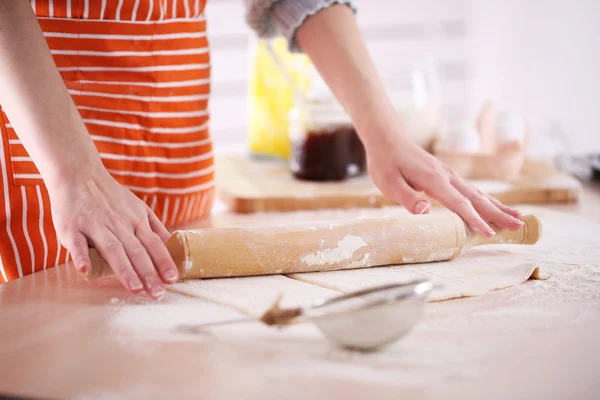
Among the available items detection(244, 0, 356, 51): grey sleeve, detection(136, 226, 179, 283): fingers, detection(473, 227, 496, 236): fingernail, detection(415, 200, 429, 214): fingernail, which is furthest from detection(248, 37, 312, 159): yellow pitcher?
detection(136, 226, 179, 283): fingers

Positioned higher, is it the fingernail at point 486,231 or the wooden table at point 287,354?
the fingernail at point 486,231

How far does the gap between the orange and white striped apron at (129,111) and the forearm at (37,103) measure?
0.63ft

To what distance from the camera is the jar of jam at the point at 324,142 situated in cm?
170

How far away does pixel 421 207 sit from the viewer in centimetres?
113

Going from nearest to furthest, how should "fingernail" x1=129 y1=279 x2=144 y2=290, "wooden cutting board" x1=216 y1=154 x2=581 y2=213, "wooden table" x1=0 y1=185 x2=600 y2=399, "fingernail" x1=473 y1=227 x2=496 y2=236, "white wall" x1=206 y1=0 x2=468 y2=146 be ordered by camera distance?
"wooden table" x1=0 y1=185 x2=600 y2=399 < "fingernail" x1=129 y1=279 x2=144 y2=290 < "fingernail" x1=473 y1=227 x2=496 y2=236 < "wooden cutting board" x1=216 y1=154 x2=581 y2=213 < "white wall" x1=206 y1=0 x2=468 y2=146

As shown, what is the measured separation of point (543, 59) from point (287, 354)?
299 cm

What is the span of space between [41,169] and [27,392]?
15.1 inches

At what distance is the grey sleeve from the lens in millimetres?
1359

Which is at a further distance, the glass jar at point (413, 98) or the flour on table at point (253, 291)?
the glass jar at point (413, 98)

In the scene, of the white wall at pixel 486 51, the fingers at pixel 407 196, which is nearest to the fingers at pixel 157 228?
the fingers at pixel 407 196

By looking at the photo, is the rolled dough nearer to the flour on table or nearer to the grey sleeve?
the flour on table

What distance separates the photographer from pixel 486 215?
1.11 meters

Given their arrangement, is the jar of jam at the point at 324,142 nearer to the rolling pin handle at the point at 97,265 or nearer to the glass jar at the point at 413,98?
the glass jar at the point at 413,98

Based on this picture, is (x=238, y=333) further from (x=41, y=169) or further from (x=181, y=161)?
(x=181, y=161)
